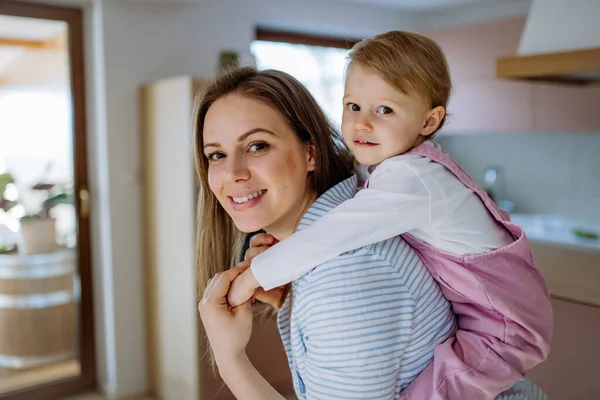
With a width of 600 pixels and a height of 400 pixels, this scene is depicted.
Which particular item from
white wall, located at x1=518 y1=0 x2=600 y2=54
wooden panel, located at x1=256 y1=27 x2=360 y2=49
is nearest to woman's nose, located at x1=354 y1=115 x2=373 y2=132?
white wall, located at x1=518 y1=0 x2=600 y2=54

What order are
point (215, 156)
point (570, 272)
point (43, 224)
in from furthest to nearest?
point (43, 224) < point (570, 272) < point (215, 156)

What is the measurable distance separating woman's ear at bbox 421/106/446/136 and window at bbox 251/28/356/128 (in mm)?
3195

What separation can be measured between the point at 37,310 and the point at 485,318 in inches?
118

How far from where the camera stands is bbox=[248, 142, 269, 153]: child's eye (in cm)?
112

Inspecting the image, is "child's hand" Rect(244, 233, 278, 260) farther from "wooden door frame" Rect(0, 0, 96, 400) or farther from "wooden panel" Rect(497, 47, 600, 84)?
"wooden door frame" Rect(0, 0, 96, 400)

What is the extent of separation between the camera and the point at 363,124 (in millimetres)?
1099

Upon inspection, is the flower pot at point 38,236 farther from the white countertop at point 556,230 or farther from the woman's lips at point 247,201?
the white countertop at point 556,230

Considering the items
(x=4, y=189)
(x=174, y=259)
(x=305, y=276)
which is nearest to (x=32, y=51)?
(x=4, y=189)

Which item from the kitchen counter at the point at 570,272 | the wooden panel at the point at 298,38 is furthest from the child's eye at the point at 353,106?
the wooden panel at the point at 298,38

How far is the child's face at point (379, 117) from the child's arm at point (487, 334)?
259 mm

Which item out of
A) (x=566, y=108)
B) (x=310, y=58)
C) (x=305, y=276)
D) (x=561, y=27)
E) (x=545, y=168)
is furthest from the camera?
(x=310, y=58)

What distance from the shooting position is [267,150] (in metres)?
1.12

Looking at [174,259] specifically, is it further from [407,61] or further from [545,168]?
[545,168]

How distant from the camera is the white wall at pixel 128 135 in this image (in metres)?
3.34
